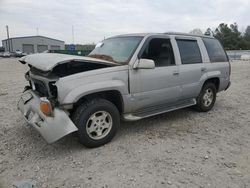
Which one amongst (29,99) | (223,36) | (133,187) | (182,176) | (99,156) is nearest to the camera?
(133,187)

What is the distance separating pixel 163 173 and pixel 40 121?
1.90 m

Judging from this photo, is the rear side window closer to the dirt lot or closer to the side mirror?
the dirt lot

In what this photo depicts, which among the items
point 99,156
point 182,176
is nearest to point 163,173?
point 182,176

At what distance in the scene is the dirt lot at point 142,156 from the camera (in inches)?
121

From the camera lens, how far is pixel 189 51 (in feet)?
17.3

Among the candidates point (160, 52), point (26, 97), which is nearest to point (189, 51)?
point (160, 52)

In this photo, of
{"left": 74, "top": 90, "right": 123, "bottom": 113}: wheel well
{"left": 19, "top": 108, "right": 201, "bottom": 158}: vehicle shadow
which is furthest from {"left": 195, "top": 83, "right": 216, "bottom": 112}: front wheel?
{"left": 74, "top": 90, "right": 123, "bottom": 113}: wheel well

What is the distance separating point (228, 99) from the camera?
725 cm

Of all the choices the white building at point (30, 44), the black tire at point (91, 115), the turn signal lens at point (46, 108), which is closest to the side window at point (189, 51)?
the black tire at point (91, 115)

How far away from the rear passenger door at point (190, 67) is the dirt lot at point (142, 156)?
0.65m

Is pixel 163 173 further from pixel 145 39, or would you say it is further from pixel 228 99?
pixel 228 99

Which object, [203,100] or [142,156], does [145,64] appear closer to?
[142,156]

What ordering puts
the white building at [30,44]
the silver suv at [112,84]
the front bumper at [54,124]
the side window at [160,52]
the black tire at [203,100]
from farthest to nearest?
the white building at [30,44], the black tire at [203,100], the side window at [160,52], the silver suv at [112,84], the front bumper at [54,124]

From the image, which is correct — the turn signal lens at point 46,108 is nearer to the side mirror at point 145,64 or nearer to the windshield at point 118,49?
the windshield at point 118,49
